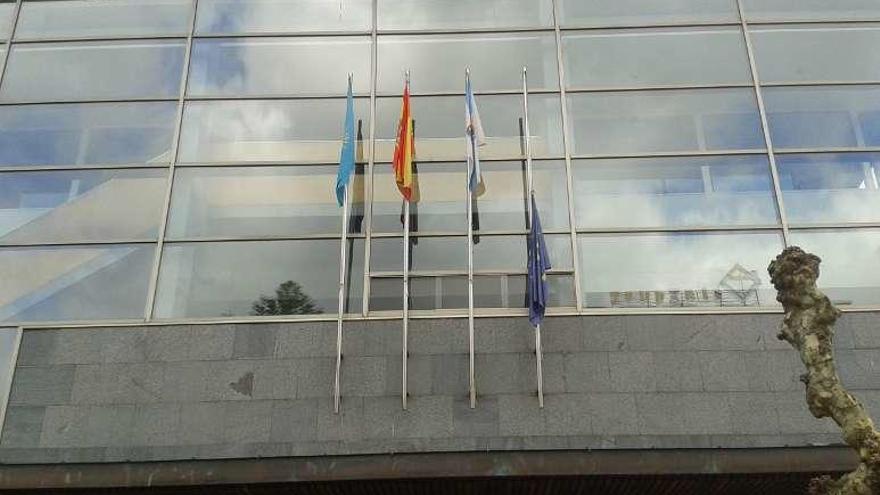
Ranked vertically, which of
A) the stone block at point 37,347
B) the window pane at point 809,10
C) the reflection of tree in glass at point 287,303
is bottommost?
the stone block at point 37,347

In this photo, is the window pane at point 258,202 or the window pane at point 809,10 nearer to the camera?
the window pane at point 258,202

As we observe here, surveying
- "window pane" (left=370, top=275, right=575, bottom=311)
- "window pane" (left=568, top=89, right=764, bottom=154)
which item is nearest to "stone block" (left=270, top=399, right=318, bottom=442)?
"window pane" (left=370, top=275, right=575, bottom=311)

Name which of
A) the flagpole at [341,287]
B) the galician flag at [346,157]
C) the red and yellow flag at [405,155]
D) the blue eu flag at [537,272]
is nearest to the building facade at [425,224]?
the flagpole at [341,287]

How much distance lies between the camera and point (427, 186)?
1377 centimetres

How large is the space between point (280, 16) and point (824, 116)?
9.61 meters

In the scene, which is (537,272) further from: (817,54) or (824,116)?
(817,54)

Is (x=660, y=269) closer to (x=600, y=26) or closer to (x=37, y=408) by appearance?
(x=600, y=26)

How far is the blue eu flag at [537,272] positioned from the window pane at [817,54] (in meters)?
5.19

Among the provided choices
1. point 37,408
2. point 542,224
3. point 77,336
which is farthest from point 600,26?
point 37,408

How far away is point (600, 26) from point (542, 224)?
4.05 metres

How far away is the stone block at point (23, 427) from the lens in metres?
11.9

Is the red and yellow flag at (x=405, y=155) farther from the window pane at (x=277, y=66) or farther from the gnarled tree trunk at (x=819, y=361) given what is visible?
the gnarled tree trunk at (x=819, y=361)

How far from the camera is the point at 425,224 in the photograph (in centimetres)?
1342

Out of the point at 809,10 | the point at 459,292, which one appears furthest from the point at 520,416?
the point at 809,10
